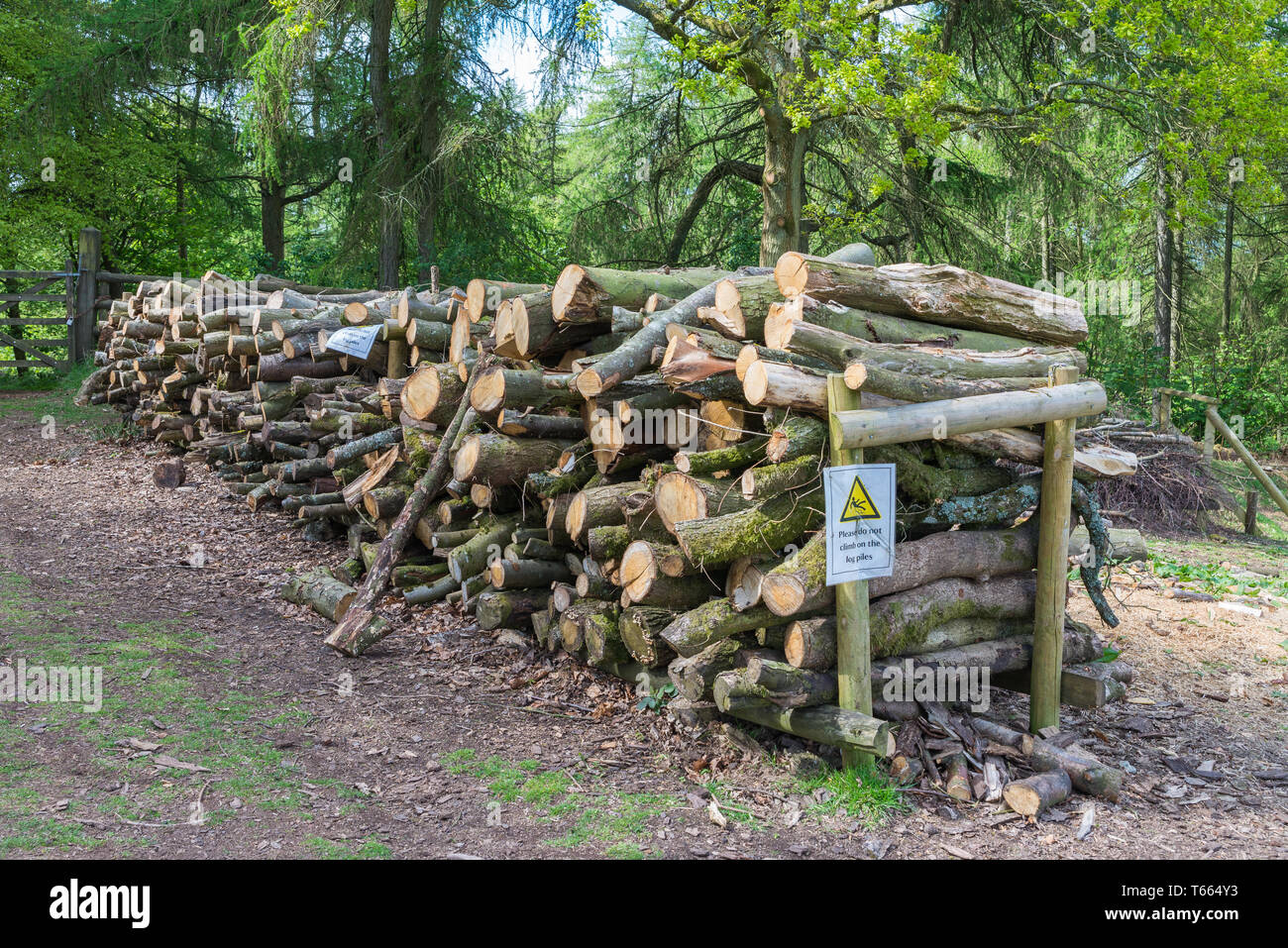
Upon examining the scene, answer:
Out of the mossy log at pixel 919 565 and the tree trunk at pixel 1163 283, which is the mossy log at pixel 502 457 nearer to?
the mossy log at pixel 919 565

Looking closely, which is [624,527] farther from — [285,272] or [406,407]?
[285,272]

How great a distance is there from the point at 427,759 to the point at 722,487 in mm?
2006

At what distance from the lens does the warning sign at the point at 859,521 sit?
172 inches

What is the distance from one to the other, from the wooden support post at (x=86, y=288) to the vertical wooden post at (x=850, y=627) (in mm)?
16438

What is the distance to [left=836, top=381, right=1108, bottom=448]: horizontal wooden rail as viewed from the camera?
4.41 metres

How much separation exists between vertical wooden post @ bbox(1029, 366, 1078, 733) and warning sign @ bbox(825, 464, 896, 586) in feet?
4.07

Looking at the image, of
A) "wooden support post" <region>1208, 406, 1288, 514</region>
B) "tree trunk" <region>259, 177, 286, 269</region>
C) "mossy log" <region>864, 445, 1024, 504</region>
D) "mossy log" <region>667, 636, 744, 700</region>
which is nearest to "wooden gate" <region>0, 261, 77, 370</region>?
"tree trunk" <region>259, 177, 286, 269</region>

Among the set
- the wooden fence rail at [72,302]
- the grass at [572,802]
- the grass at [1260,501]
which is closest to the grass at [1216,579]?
the grass at [1260,501]

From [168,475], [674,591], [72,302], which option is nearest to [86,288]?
[72,302]

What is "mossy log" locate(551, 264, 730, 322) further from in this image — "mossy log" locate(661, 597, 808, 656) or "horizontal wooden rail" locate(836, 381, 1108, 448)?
"mossy log" locate(661, 597, 808, 656)

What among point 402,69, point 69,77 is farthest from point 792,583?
point 69,77

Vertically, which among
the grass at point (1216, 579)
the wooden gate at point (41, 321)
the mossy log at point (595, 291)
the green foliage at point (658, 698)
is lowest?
the green foliage at point (658, 698)

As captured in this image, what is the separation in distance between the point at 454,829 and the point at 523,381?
9.64 feet

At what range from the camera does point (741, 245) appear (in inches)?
696
